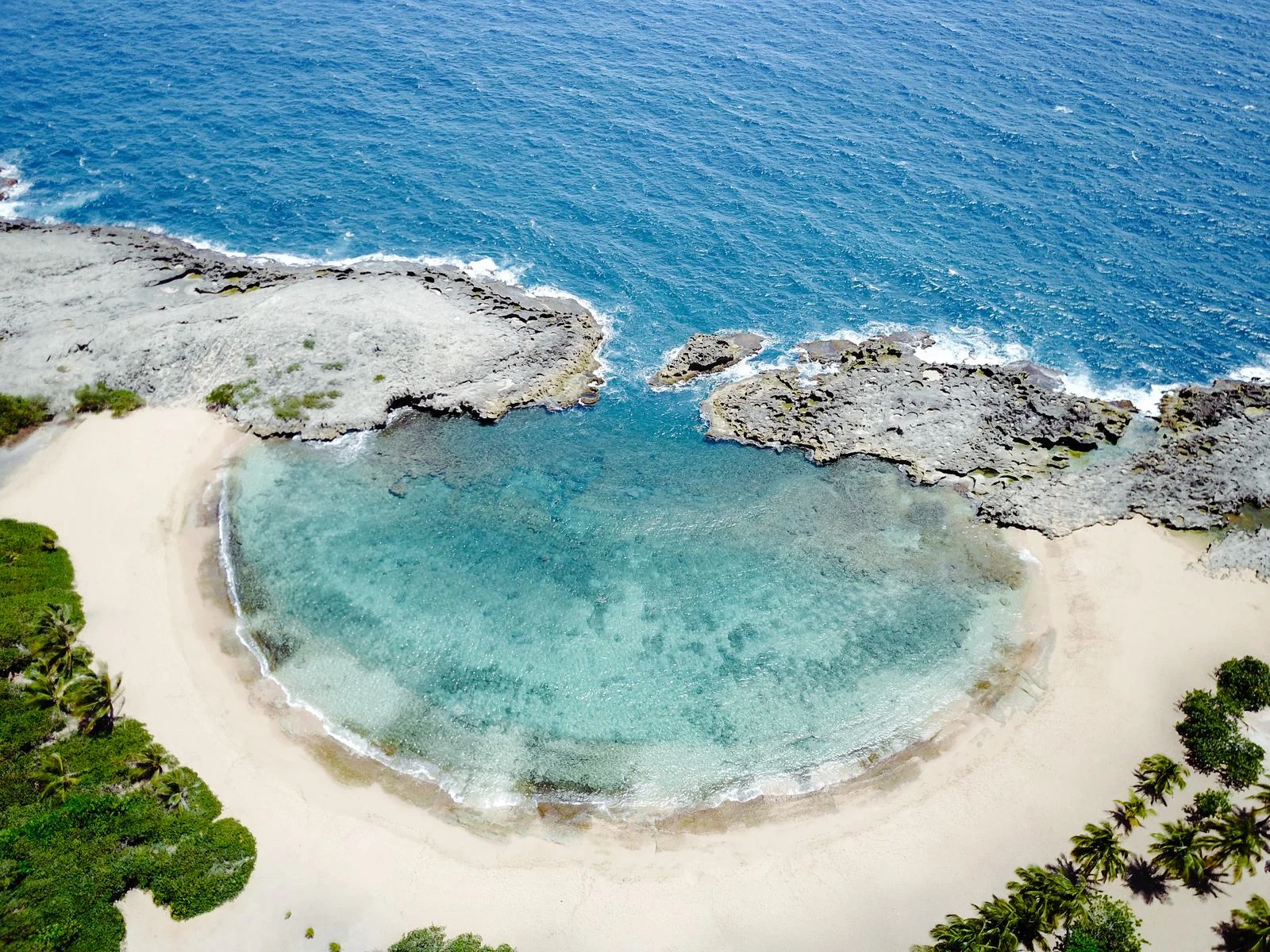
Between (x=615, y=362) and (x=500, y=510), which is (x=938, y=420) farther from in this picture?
(x=500, y=510)

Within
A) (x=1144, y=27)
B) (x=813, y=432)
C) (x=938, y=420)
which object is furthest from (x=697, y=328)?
(x=1144, y=27)

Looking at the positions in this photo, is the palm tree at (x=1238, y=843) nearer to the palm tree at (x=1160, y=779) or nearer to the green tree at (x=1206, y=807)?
the green tree at (x=1206, y=807)

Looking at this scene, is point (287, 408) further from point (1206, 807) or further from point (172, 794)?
point (1206, 807)

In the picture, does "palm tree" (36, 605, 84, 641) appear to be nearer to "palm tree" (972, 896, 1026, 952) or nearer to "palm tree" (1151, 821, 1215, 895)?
"palm tree" (972, 896, 1026, 952)

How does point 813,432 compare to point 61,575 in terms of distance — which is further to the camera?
point 813,432

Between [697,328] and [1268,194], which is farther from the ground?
[1268,194]

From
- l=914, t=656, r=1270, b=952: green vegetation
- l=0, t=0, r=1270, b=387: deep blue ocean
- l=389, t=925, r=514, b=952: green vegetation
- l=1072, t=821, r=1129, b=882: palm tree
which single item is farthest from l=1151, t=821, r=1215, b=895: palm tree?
l=0, t=0, r=1270, b=387: deep blue ocean

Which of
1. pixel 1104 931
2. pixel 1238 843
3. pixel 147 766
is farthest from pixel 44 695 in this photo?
pixel 1238 843
